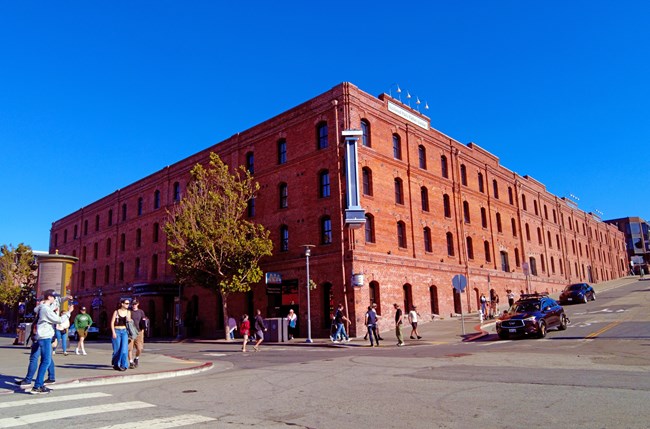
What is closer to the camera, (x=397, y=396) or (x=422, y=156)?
(x=397, y=396)

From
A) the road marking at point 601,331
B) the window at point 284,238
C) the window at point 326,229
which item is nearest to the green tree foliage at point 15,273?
the window at point 284,238

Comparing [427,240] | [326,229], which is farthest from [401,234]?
[326,229]

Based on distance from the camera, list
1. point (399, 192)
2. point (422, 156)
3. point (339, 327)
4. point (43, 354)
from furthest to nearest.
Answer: point (422, 156) → point (399, 192) → point (339, 327) → point (43, 354)

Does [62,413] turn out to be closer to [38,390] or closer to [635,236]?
[38,390]

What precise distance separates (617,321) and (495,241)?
1940cm

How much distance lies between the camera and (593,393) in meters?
7.75

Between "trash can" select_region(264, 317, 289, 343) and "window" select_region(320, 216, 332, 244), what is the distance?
5.56m

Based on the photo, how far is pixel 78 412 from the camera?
6.92 metres

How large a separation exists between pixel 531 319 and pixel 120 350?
15264mm

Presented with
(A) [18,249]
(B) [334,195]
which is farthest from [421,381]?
(A) [18,249]

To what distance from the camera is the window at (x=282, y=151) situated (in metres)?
32.9

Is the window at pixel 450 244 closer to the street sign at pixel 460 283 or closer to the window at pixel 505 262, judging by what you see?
the window at pixel 505 262

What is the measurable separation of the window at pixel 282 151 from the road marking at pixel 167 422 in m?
26.9

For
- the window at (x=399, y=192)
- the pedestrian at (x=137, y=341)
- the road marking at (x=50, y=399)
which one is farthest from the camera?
the window at (x=399, y=192)
